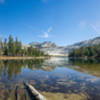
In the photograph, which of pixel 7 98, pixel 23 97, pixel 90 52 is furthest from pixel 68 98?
pixel 90 52

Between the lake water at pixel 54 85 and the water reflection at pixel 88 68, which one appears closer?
the lake water at pixel 54 85

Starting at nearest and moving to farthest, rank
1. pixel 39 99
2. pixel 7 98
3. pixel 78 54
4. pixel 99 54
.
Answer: pixel 39 99
pixel 7 98
pixel 99 54
pixel 78 54

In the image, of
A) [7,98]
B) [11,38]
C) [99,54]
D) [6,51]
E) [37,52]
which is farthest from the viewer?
[37,52]

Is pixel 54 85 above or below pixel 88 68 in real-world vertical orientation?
above

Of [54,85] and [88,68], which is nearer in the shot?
[54,85]

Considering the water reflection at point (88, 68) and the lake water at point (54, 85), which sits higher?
the lake water at point (54, 85)

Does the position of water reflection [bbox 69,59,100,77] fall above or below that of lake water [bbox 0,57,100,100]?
below

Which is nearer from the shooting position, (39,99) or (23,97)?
(39,99)

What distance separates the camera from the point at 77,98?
6371 mm

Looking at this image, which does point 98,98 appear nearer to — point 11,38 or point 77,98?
point 77,98

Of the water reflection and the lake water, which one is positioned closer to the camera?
the lake water

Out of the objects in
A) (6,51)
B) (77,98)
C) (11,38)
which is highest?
(11,38)

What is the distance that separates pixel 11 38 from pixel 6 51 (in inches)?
590

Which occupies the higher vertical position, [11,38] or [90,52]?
[11,38]
